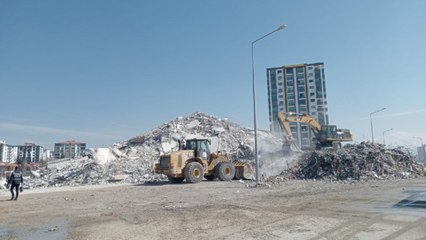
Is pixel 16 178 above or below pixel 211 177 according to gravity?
above

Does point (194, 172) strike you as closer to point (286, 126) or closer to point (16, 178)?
point (16, 178)

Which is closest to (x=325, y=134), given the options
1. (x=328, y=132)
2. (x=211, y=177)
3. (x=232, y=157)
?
(x=328, y=132)

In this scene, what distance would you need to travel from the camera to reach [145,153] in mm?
35438

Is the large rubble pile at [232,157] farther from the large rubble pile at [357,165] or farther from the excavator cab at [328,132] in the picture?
the excavator cab at [328,132]

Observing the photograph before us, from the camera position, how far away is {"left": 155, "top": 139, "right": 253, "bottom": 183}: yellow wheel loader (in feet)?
68.9

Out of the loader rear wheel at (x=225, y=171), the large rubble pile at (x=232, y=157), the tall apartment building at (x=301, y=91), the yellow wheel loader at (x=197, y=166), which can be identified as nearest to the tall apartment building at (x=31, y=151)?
the tall apartment building at (x=301, y=91)

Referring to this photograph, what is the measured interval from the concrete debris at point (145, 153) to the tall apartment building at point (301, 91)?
41.3 m

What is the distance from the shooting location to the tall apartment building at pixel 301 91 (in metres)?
83.7

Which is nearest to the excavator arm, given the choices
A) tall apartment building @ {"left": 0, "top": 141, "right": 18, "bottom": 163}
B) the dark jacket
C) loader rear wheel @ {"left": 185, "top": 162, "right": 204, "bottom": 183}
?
loader rear wheel @ {"left": 185, "top": 162, "right": 204, "bottom": 183}

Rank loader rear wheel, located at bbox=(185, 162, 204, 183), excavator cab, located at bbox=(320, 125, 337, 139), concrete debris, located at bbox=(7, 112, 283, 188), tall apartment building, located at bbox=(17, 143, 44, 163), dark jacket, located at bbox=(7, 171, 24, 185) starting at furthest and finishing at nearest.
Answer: tall apartment building, located at bbox=(17, 143, 44, 163) → excavator cab, located at bbox=(320, 125, 337, 139) → concrete debris, located at bbox=(7, 112, 283, 188) → loader rear wheel, located at bbox=(185, 162, 204, 183) → dark jacket, located at bbox=(7, 171, 24, 185)

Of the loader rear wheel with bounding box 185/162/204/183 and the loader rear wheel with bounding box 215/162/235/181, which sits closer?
the loader rear wheel with bounding box 185/162/204/183

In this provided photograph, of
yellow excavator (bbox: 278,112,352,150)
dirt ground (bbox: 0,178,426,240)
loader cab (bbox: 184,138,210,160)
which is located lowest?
dirt ground (bbox: 0,178,426,240)

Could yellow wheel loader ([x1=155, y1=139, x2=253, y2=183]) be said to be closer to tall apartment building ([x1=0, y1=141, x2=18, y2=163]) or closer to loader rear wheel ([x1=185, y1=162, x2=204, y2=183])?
loader rear wheel ([x1=185, y1=162, x2=204, y2=183])

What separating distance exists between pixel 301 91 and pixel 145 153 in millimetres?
56700
